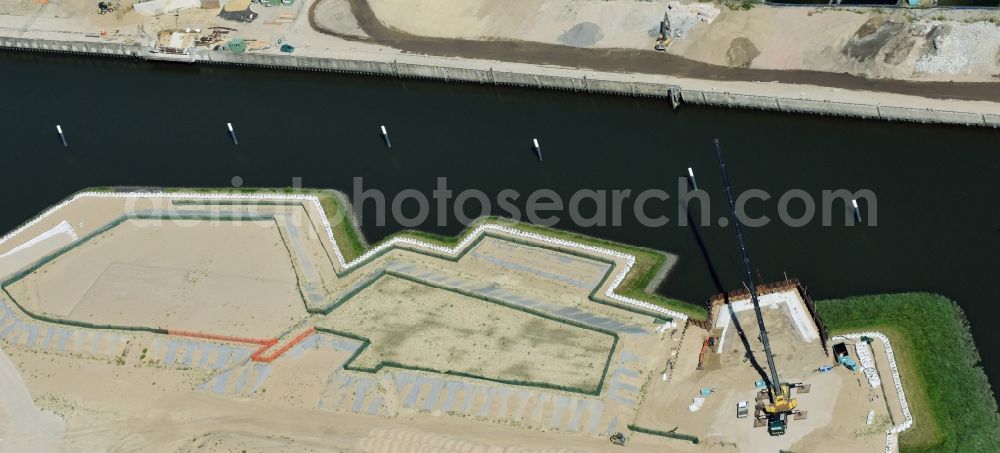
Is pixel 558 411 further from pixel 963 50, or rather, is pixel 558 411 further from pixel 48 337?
pixel 963 50

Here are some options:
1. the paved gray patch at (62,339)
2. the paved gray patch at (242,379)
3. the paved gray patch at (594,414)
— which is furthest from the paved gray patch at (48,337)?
the paved gray patch at (594,414)

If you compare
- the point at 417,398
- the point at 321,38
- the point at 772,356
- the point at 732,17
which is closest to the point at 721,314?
the point at 772,356

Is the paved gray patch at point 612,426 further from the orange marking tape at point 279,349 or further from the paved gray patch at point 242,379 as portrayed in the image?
the paved gray patch at point 242,379

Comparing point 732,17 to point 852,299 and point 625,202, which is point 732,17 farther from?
point 852,299

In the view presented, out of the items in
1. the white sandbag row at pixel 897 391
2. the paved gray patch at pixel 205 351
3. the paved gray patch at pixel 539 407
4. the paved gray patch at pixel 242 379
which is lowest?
the white sandbag row at pixel 897 391

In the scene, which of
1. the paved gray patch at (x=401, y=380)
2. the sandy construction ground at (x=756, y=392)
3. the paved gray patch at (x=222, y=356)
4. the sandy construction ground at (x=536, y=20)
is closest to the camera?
the sandy construction ground at (x=756, y=392)

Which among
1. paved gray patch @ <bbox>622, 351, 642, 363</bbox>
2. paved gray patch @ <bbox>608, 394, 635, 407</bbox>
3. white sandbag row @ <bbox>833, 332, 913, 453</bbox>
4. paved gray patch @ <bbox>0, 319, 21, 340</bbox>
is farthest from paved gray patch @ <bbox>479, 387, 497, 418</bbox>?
paved gray patch @ <bbox>0, 319, 21, 340</bbox>

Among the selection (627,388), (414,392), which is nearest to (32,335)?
(414,392)
